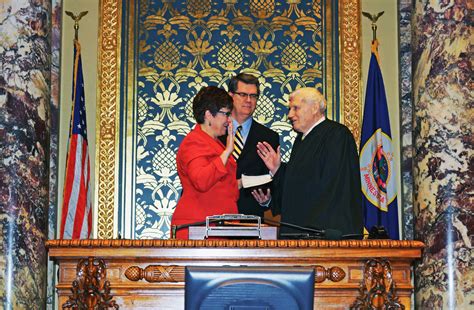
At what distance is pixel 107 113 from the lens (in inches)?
358

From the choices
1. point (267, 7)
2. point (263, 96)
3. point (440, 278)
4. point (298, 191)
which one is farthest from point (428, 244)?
point (267, 7)

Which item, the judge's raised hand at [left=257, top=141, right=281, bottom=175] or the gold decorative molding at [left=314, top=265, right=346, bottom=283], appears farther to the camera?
the judge's raised hand at [left=257, top=141, right=281, bottom=175]

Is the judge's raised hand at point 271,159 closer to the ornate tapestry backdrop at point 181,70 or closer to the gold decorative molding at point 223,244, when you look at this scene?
the ornate tapestry backdrop at point 181,70

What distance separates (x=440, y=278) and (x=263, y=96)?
9.45 feet

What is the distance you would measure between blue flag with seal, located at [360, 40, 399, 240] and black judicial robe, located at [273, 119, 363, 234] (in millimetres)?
1796

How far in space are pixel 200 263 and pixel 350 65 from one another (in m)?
4.36

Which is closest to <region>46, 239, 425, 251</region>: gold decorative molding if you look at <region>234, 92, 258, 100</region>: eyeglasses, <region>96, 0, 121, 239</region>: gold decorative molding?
<region>234, 92, 258, 100</region>: eyeglasses

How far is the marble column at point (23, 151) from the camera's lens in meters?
7.13

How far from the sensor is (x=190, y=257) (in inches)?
209

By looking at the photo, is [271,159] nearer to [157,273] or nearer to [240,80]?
[240,80]

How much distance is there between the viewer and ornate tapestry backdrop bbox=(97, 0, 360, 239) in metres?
9.05

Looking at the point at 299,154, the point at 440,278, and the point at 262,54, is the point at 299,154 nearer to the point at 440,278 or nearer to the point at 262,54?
the point at 440,278

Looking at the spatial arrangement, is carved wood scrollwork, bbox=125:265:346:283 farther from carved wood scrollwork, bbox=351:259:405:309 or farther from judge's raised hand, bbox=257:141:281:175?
judge's raised hand, bbox=257:141:281:175

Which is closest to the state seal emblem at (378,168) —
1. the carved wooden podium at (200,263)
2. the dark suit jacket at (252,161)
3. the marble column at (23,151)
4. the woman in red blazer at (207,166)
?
the dark suit jacket at (252,161)
